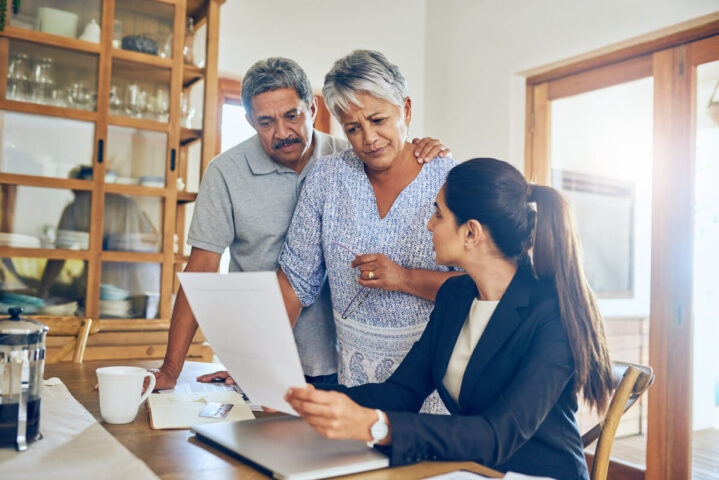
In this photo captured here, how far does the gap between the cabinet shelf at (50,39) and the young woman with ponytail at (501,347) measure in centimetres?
216

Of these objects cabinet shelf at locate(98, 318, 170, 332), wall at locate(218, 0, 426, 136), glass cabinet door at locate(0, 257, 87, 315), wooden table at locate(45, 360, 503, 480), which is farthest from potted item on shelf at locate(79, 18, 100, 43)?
wooden table at locate(45, 360, 503, 480)

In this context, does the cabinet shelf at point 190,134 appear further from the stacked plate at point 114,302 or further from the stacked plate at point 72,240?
the stacked plate at point 114,302

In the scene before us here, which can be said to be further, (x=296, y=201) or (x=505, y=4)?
(x=505, y=4)

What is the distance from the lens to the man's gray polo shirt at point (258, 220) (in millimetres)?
1732

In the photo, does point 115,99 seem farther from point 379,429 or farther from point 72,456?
point 379,429

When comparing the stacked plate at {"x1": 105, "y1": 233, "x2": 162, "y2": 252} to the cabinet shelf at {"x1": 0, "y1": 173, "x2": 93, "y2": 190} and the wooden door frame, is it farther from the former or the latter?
the wooden door frame

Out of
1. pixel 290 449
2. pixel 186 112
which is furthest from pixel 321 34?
pixel 290 449

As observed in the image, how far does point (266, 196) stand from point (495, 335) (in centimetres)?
80

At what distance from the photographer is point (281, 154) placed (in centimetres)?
173

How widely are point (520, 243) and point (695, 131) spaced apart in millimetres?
1981

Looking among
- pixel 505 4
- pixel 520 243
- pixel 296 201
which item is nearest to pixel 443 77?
pixel 505 4

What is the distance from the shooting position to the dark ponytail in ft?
3.77

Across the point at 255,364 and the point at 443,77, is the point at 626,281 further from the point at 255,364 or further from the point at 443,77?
the point at 255,364

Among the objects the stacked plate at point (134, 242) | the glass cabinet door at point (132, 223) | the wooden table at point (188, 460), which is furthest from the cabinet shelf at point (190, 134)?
the wooden table at point (188, 460)
